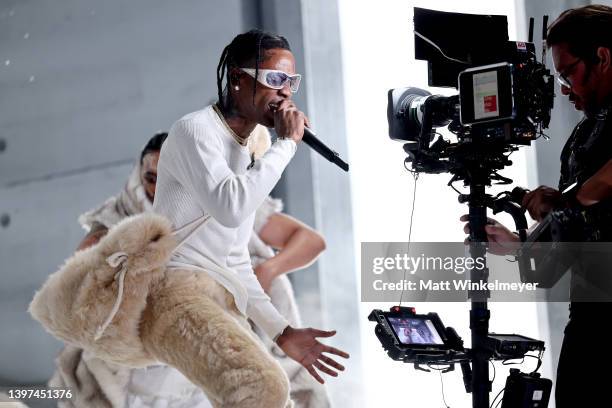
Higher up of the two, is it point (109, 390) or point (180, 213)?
point (180, 213)

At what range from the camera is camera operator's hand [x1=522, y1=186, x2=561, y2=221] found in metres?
2.17

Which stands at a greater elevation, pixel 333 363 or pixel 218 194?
pixel 218 194

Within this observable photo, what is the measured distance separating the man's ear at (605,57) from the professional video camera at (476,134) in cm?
17

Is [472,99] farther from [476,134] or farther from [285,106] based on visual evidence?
[285,106]

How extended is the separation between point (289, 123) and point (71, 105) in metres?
2.20

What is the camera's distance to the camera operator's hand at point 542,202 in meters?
2.17

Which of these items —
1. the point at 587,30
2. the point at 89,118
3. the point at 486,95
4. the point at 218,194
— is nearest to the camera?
the point at 218,194

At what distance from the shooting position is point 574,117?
3703mm

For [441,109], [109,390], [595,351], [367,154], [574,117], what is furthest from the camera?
[367,154]

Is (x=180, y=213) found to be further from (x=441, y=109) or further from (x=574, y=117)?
(x=574, y=117)

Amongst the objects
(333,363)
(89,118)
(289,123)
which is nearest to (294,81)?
(289,123)

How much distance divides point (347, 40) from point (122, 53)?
3.27 feet

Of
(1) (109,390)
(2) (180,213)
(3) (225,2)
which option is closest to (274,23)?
(3) (225,2)

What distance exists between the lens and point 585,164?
87.2 inches
